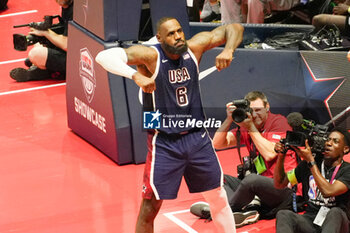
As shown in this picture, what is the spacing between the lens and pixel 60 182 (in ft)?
25.4

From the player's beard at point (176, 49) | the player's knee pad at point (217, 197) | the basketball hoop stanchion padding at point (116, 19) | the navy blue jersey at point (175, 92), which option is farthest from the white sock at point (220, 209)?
the basketball hoop stanchion padding at point (116, 19)

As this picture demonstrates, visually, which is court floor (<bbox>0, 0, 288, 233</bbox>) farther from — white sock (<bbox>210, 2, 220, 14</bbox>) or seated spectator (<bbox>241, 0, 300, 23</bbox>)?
white sock (<bbox>210, 2, 220, 14</bbox>)

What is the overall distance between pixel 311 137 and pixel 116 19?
9.26ft

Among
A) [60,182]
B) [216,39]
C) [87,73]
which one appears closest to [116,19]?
[87,73]

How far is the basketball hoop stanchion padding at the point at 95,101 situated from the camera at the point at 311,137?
249cm

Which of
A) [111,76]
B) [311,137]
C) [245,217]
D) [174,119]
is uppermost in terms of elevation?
[174,119]

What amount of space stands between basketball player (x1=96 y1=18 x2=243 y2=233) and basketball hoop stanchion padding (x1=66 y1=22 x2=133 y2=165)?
7.00ft

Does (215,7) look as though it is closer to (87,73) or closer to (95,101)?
(87,73)

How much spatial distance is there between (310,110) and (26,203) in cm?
335

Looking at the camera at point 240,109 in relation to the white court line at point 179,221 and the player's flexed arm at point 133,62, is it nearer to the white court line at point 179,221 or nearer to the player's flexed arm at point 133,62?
the player's flexed arm at point 133,62

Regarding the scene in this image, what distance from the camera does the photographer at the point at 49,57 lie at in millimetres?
10117

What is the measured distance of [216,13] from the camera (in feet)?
39.5

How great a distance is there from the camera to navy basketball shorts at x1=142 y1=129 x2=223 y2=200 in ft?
18.8

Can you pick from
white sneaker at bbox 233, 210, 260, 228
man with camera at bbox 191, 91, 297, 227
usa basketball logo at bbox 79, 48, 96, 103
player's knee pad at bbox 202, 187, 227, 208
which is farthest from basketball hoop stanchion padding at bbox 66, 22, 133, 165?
player's knee pad at bbox 202, 187, 227, 208
